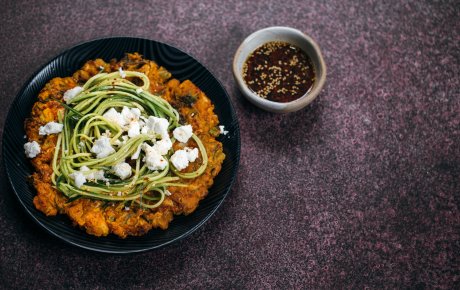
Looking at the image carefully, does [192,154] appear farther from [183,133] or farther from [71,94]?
[71,94]

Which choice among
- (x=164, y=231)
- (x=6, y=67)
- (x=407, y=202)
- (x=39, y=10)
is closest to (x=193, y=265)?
(x=164, y=231)

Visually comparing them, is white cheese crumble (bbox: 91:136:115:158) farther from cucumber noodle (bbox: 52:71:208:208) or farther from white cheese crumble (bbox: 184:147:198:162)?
white cheese crumble (bbox: 184:147:198:162)

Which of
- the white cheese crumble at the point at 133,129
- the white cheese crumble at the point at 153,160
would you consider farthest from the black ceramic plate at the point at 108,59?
the white cheese crumble at the point at 133,129

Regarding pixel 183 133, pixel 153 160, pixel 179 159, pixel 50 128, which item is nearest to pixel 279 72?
pixel 183 133

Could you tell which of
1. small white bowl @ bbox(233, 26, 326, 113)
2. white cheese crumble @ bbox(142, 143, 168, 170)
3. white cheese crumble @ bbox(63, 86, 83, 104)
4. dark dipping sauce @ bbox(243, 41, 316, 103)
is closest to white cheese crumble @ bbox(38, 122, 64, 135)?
white cheese crumble @ bbox(63, 86, 83, 104)

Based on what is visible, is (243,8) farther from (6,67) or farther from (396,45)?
(6,67)

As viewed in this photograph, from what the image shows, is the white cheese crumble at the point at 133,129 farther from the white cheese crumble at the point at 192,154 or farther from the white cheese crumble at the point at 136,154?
the white cheese crumble at the point at 192,154
